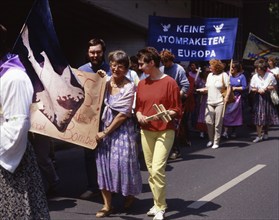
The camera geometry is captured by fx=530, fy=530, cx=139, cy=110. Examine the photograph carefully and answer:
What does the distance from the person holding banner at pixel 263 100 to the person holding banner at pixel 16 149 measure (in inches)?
317

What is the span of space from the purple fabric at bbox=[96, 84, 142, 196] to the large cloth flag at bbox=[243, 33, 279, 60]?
10.5 m

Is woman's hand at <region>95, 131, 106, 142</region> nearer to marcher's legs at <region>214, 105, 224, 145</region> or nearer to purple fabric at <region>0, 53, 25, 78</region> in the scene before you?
purple fabric at <region>0, 53, 25, 78</region>

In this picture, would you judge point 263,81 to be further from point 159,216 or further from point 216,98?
point 159,216

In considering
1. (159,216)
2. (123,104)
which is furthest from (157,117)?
(159,216)

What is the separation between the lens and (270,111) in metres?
10.9

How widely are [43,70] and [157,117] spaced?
1215mm

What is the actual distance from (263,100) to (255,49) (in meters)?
5.05

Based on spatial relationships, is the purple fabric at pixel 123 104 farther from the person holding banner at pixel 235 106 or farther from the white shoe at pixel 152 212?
the person holding banner at pixel 235 106

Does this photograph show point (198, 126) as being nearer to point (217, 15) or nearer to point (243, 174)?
point (243, 174)

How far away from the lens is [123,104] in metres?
5.40

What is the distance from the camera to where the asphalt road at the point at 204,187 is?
18.5 feet

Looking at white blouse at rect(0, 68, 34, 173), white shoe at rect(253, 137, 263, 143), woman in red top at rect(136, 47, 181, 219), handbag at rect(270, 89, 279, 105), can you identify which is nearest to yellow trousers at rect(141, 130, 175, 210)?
woman in red top at rect(136, 47, 181, 219)

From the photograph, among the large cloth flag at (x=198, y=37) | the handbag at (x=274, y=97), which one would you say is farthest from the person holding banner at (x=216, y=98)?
the handbag at (x=274, y=97)

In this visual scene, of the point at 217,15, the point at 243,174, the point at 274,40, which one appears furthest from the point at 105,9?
the point at 274,40
